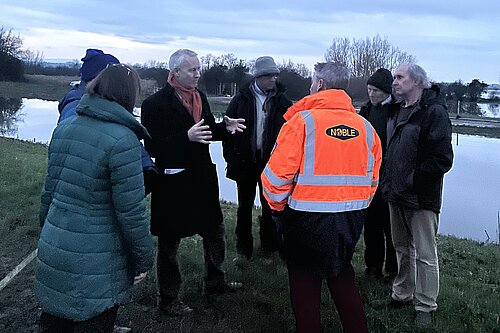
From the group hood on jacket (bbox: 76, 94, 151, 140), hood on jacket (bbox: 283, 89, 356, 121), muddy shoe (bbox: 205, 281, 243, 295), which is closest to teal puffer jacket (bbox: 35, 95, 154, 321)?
hood on jacket (bbox: 76, 94, 151, 140)

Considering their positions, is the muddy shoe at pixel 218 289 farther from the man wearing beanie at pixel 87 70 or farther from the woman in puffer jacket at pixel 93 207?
the man wearing beanie at pixel 87 70

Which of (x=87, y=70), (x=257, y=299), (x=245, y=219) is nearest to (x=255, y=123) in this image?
(x=245, y=219)

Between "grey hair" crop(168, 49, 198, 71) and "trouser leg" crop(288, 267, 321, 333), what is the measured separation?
174 centimetres

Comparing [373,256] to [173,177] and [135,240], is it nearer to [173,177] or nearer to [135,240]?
[173,177]

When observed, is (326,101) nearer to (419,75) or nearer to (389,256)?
(419,75)

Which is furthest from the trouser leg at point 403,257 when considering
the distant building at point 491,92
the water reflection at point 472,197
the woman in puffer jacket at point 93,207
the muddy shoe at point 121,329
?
the distant building at point 491,92

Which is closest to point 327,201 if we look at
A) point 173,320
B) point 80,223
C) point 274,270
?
point 80,223

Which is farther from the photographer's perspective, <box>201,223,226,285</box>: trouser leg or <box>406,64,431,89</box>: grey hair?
<box>201,223,226,285</box>: trouser leg

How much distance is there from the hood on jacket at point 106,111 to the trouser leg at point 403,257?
97.4 inches

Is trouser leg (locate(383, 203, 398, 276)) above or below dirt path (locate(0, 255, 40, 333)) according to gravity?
above

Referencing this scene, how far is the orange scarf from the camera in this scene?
414cm

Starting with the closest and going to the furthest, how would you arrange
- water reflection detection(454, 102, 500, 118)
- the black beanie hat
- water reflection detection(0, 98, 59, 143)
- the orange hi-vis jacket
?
the orange hi-vis jacket, the black beanie hat, water reflection detection(0, 98, 59, 143), water reflection detection(454, 102, 500, 118)

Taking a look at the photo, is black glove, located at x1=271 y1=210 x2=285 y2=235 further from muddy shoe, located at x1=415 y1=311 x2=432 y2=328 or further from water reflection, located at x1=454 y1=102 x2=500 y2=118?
water reflection, located at x1=454 y1=102 x2=500 y2=118

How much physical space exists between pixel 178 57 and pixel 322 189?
61.9 inches
